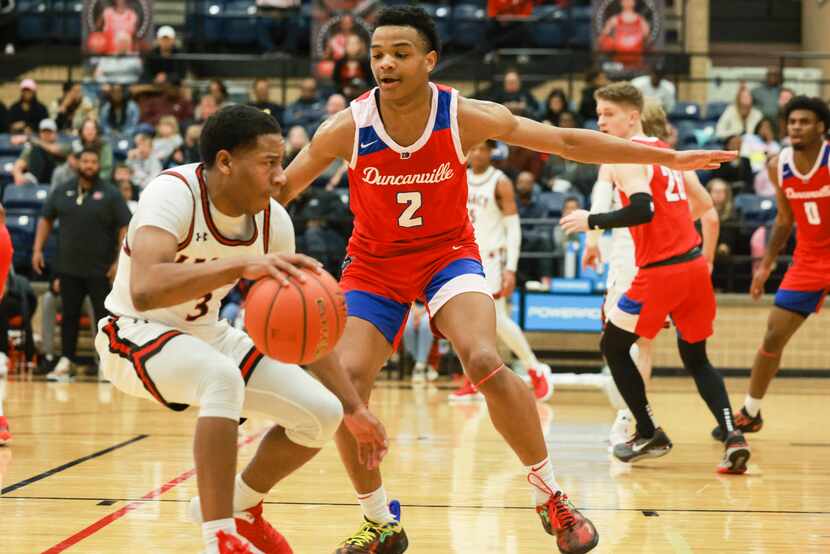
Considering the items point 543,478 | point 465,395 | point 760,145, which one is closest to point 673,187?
point 543,478

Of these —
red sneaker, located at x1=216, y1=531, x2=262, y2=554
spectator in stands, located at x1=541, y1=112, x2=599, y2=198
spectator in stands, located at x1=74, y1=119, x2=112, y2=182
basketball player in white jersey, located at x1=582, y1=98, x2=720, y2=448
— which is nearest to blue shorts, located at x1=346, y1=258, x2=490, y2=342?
red sneaker, located at x1=216, y1=531, x2=262, y2=554

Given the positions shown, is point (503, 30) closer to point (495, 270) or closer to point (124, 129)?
point (124, 129)

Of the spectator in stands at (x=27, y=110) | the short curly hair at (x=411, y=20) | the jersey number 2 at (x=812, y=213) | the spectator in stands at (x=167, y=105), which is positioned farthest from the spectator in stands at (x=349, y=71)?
the short curly hair at (x=411, y=20)

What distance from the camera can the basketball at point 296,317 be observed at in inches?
136

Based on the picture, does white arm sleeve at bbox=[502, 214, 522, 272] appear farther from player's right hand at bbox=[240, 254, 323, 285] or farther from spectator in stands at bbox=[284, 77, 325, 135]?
player's right hand at bbox=[240, 254, 323, 285]

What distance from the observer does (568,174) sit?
44.8 feet

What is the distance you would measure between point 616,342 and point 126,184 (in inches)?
286

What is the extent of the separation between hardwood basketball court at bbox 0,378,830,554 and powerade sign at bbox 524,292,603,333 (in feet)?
8.75

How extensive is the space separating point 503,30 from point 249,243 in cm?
1338

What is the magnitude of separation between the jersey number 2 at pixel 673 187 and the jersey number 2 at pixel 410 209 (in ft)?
7.72

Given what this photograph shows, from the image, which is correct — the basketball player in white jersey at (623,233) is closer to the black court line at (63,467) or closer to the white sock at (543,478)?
the white sock at (543,478)

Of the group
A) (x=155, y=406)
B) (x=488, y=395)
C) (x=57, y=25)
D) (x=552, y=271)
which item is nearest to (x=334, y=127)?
(x=488, y=395)

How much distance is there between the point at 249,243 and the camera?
391 centimetres

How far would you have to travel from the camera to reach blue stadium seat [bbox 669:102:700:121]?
603 inches
